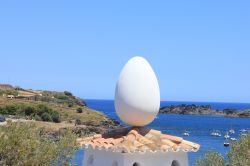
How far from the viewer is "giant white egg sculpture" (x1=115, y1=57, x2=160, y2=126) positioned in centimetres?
1320

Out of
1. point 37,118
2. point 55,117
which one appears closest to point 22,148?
point 37,118

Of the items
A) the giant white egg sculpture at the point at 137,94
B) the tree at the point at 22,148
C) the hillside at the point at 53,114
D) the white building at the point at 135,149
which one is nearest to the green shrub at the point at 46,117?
the hillside at the point at 53,114

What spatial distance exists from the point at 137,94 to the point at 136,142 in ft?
4.38

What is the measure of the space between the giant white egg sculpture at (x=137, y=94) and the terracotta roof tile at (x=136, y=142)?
370 mm

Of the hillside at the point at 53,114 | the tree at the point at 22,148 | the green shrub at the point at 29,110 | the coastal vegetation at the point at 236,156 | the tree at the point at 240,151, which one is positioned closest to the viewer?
the tree at the point at 22,148

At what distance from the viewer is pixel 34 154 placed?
20.6 metres

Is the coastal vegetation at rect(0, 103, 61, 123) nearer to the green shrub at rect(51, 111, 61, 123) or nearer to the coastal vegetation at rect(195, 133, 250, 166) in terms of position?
the green shrub at rect(51, 111, 61, 123)

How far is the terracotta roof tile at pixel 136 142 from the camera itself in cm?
1263

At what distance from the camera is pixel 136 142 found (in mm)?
12906

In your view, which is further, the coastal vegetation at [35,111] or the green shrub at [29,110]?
the coastal vegetation at [35,111]

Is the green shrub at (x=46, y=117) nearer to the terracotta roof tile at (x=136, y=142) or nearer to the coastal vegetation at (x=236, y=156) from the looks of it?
the coastal vegetation at (x=236, y=156)

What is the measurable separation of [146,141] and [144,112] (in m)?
0.82

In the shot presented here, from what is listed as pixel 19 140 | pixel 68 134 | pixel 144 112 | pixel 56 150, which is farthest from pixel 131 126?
pixel 68 134

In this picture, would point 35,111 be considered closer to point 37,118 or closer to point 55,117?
point 37,118
